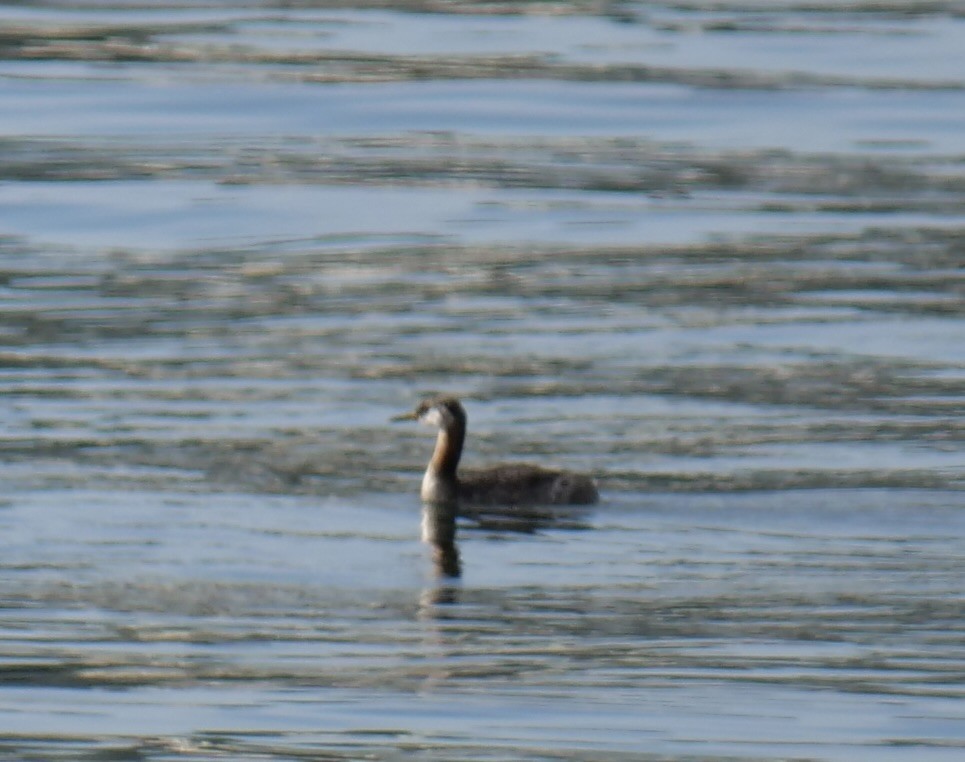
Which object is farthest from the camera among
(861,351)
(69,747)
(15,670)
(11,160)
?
(11,160)

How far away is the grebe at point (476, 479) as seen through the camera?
13953mm

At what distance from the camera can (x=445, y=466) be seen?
14562mm

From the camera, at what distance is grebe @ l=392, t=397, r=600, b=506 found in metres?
14.0

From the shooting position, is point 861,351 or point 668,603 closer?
point 668,603

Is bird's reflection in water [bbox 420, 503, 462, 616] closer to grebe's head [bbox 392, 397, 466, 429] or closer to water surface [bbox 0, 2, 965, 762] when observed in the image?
water surface [bbox 0, 2, 965, 762]

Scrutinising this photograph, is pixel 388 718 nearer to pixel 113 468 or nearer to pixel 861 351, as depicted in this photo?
pixel 113 468

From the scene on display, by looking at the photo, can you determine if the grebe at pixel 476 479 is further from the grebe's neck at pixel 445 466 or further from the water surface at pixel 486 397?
the water surface at pixel 486 397

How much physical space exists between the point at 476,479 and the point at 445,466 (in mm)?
204

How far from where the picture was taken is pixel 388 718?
10.2m

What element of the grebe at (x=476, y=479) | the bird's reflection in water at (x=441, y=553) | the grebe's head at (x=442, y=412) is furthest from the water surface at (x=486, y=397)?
the grebe's head at (x=442, y=412)

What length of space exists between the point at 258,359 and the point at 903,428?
14.7 feet

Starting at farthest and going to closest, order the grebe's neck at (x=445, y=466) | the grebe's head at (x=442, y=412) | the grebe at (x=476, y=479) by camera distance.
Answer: the grebe's head at (x=442, y=412) → the grebe's neck at (x=445, y=466) → the grebe at (x=476, y=479)

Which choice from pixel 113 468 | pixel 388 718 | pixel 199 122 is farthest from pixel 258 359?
pixel 199 122

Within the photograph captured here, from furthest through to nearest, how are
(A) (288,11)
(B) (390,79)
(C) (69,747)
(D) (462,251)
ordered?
(A) (288,11), (B) (390,79), (D) (462,251), (C) (69,747)
